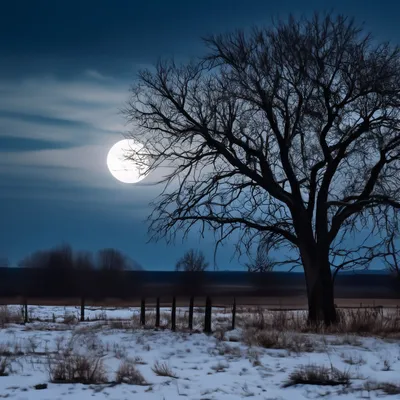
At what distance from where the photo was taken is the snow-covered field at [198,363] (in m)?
7.87

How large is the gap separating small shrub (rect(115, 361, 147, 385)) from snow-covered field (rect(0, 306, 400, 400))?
0.29ft

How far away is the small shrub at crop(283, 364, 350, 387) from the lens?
8.34 m

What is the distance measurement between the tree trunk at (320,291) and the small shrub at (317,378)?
953 centimetres

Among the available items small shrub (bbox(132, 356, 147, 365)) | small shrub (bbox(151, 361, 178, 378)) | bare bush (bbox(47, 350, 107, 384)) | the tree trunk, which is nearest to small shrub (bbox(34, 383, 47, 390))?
bare bush (bbox(47, 350, 107, 384))

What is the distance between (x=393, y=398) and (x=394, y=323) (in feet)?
30.3

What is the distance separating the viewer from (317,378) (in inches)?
331

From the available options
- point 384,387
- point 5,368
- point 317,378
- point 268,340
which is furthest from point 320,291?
point 5,368

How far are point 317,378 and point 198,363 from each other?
2.50 m

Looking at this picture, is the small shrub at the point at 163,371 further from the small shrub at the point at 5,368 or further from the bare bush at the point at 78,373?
the small shrub at the point at 5,368

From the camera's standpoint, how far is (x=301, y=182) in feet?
63.9

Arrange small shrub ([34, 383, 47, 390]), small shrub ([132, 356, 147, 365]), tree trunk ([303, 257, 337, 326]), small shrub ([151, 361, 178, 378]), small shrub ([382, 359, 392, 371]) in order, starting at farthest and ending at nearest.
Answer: tree trunk ([303, 257, 337, 326]) → small shrub ([132, 356, 147, 365]) → small shrub ([382, 359, 392, 371]) → small shrub ([151, 361, 178, 378]) → small shrub ([34, 383, 47, 390])

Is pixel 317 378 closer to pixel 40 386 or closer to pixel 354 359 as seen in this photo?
pixel 354 359

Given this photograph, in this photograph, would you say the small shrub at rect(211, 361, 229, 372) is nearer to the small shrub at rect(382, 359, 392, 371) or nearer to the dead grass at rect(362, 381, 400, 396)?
the dead grass at rect(362, 381, 400, 396)

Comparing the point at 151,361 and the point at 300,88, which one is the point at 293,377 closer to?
the point at 151,361
